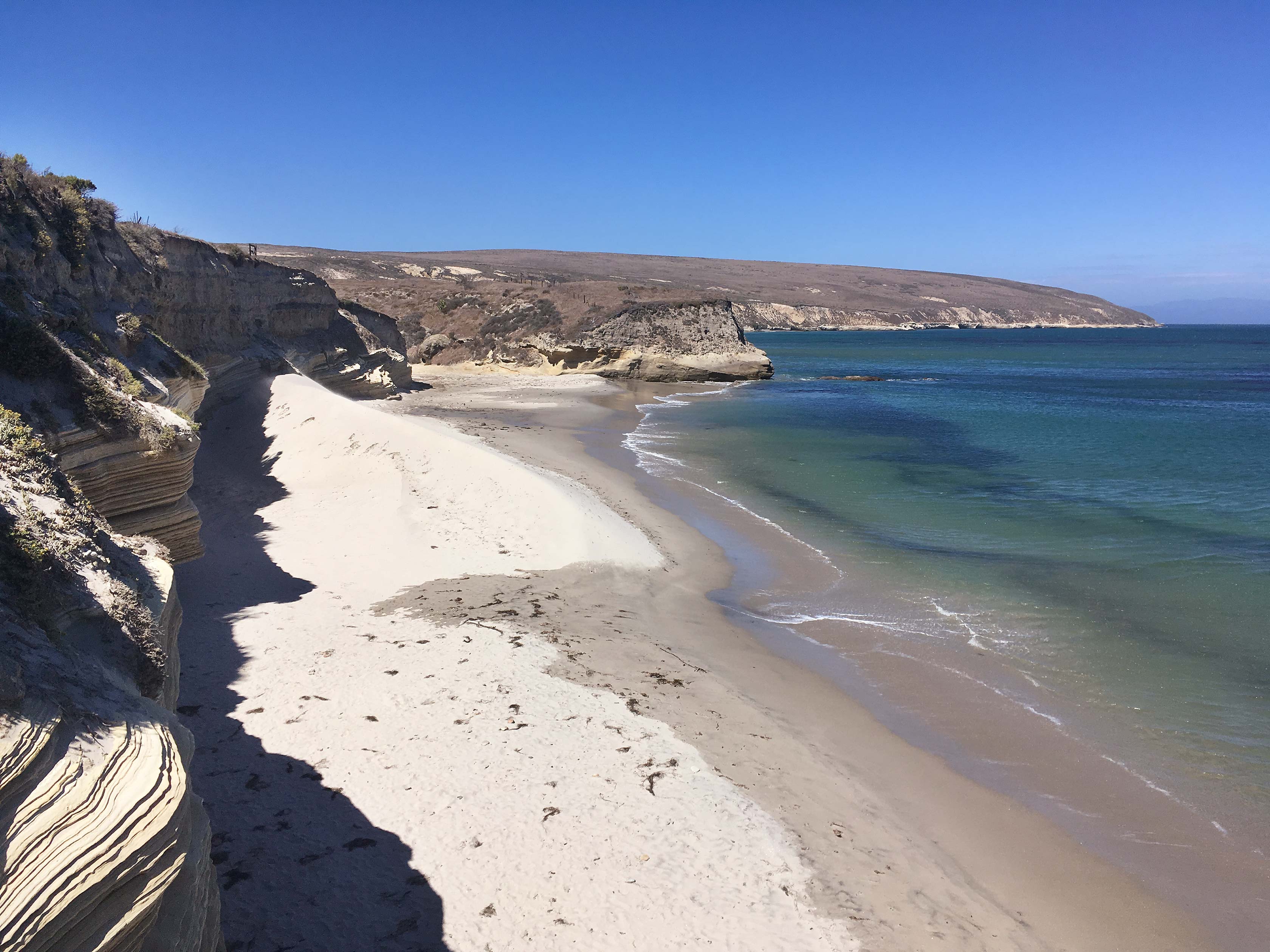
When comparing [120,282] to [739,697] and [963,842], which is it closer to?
[739,697]

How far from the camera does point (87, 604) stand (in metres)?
3.86

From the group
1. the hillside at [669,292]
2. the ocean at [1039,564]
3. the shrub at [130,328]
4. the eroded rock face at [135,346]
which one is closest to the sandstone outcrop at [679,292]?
the hillside at [669,292]

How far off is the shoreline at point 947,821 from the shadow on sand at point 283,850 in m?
2.62

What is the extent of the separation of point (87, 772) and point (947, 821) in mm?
5678

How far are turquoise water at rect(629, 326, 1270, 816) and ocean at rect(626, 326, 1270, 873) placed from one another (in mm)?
46

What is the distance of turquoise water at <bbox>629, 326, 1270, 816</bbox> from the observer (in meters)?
8.12

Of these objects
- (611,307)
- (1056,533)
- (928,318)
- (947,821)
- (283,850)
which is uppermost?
(928,318)

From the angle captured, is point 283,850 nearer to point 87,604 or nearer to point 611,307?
point 87,604

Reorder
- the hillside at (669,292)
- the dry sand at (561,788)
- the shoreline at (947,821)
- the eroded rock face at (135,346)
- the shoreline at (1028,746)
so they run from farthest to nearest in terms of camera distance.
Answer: the hillside at (669,292)
the eroded rock face at (135,346)
the shoreline at (1028,746)
the shoreline at (947,821)
the dry sand at (561,788)

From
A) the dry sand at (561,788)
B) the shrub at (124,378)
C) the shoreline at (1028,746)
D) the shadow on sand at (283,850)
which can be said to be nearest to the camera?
the shadow on sand at (283,850)

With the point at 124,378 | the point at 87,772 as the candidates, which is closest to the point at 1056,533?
the point at 124,378

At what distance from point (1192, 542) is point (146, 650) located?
15.3 m

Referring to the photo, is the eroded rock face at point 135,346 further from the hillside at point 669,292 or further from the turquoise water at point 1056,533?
the hillside at point 669,292

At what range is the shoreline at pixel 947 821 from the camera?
5.01m
